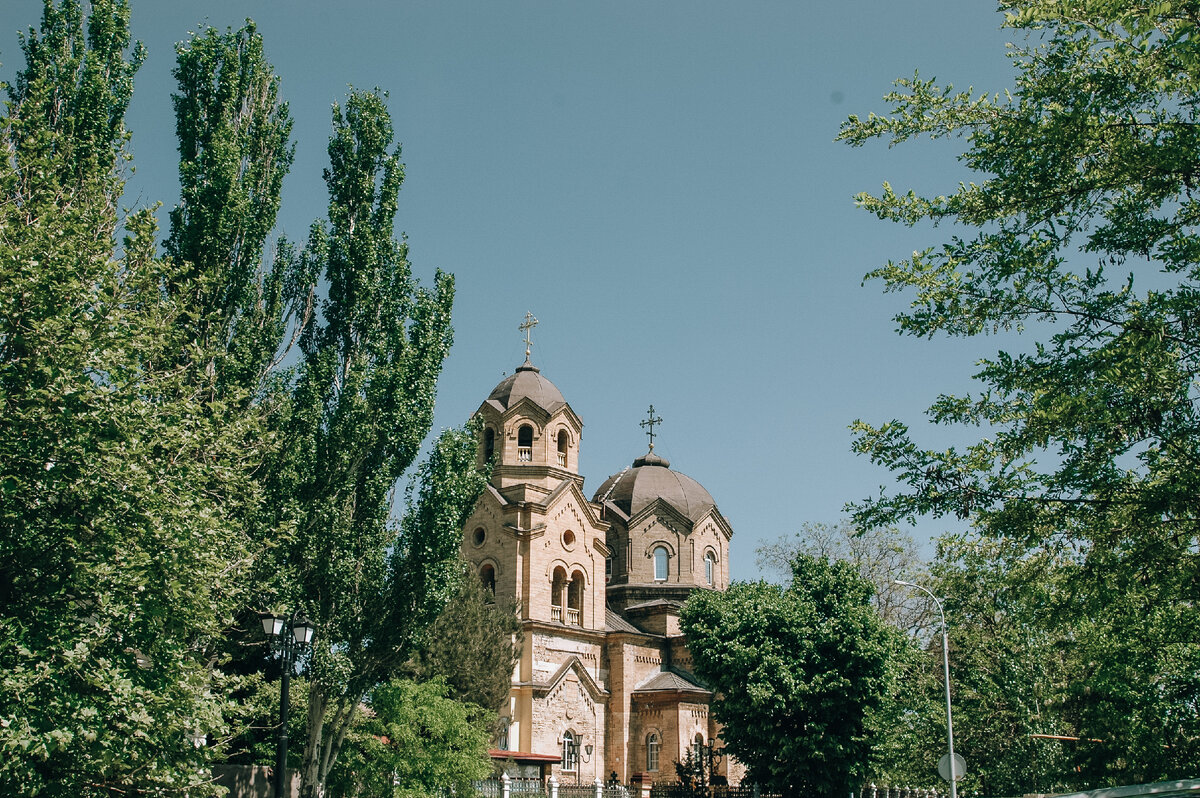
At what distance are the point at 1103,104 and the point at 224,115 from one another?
16.2 metres

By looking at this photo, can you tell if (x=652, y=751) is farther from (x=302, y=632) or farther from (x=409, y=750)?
(x=302, y=632)

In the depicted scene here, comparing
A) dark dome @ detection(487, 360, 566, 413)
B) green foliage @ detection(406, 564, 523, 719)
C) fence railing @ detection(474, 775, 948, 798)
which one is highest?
dark dome @ detection(487, 360, 566, 413)

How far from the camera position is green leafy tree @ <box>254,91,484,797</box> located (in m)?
19.3

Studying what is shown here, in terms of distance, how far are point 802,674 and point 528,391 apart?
60.6ft

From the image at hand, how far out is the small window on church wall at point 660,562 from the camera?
47.5 metres

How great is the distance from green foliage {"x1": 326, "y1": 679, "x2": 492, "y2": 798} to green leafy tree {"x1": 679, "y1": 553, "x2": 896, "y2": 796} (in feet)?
32.3

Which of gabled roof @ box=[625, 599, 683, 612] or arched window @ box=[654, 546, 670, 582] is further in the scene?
arched window @ box=[654, 546, 670, 582]

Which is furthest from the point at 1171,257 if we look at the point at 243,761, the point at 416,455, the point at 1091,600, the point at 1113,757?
the point at 1113,757

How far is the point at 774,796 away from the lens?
1205 inches

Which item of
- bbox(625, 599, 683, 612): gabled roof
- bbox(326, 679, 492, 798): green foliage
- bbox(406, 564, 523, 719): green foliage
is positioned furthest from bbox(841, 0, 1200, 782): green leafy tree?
bbox(625, 599, 683, 612): gabled roof

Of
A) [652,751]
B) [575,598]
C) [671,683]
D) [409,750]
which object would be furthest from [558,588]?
[409,750]

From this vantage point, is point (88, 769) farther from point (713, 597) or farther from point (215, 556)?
point (713, 597)

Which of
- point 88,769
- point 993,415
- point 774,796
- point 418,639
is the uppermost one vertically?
point 993,415

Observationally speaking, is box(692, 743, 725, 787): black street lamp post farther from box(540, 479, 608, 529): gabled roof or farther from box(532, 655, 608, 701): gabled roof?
box(540, 479, 608, 529): gabled roof
